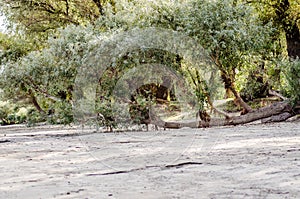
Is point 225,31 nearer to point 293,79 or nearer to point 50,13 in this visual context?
point 293,79

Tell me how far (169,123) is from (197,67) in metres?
2.03

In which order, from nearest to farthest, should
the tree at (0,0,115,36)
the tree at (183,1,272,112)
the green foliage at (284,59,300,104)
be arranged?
the tree at (183,1,272,112) → the green foliage at (284,59,300,104) → the tree at (0,0,115,36)

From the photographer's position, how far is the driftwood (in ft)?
41.8

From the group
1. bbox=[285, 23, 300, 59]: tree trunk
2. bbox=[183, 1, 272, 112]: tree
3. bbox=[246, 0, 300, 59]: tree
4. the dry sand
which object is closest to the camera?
the dry sand

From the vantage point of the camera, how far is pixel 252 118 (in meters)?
12.9

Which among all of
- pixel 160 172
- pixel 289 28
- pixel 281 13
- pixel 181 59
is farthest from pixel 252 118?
pixel 160 172

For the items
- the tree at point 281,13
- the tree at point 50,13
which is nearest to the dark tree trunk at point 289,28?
the tree at point 281,13

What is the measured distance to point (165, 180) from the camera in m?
4.21

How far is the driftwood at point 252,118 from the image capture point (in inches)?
501

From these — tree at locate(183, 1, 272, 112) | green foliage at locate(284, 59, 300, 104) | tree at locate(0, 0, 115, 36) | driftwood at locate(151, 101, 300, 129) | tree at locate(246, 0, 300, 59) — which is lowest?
driftwood at locate(151, 101, 300, 129)

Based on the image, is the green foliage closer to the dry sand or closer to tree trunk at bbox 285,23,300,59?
tree trunk at bbox 285,23,300,59

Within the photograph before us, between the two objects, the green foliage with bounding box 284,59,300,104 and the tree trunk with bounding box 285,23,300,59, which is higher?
the tree trunk with bounding box 285,23,300,59

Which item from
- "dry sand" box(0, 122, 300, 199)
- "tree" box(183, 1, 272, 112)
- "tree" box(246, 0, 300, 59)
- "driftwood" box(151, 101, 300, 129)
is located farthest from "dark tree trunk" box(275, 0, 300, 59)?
"dry sand" box(0, 122, 300, 199)

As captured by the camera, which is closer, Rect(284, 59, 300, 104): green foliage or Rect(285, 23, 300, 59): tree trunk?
Rect(284, 59, 300, 104): green foliage
